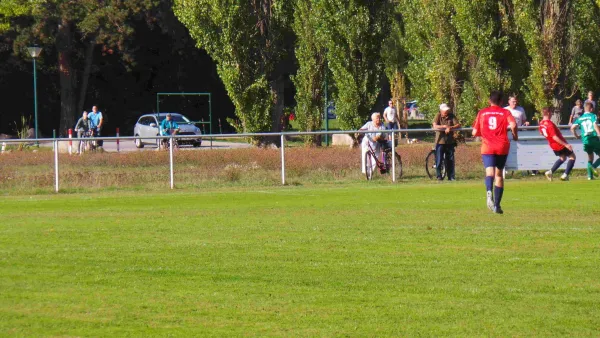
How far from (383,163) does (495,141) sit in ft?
37.6

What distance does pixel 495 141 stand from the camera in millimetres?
16344

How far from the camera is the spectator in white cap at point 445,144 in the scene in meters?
26.9

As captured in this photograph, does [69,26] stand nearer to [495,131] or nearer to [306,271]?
[495,131]

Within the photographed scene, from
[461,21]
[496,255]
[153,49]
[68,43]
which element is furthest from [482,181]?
[153,49]

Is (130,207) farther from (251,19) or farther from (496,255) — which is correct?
(251,19)

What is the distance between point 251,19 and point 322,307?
3701cm

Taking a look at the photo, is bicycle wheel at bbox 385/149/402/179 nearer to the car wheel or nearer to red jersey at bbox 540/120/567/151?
red jersey at bbox 540/120/567/151

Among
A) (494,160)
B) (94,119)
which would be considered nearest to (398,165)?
(494,160)

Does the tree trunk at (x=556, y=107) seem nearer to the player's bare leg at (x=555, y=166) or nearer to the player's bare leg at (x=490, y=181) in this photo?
the player's bare leg at (x=555, y=166)

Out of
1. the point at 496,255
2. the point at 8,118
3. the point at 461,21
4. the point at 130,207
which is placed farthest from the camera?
the point at 8,118

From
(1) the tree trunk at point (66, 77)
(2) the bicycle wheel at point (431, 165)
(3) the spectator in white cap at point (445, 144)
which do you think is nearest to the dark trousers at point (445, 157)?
(3) the spectator in white cap at point (445, 144)

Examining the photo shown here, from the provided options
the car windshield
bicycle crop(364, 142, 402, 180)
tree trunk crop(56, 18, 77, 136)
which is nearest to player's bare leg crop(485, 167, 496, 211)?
bicycle crop(364, 142, 402, 180)

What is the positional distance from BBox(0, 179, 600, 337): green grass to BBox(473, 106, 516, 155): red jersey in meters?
1.09

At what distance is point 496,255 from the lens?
11633mm
